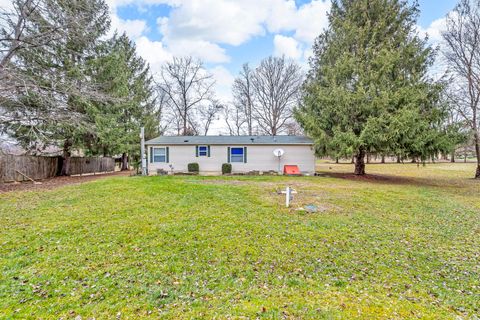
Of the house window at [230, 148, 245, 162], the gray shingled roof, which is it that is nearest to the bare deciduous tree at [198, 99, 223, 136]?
the gray shingled roof

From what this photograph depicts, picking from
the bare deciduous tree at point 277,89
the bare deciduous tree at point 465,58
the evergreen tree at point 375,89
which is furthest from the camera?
the bare deciduous tree at point 277,89

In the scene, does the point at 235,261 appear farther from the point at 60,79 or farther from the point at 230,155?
the point at 60,79

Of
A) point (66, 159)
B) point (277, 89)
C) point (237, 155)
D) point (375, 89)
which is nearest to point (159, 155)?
point (237, 155)

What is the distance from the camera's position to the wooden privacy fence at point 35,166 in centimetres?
1257

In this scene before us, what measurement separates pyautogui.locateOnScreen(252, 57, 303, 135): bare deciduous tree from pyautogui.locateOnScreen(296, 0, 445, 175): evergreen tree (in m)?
13.0

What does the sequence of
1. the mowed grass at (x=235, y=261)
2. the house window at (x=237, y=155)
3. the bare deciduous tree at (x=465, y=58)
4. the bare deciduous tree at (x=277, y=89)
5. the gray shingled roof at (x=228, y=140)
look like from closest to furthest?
the mowed grass at (x=235, y=261)
the bare deciduous tree at (x=465, y=58)
the gray shingled roof at (x=228, y=140)
the house window at (x=237, y=155)
the bare deciduous tree at (x=277, y=89)

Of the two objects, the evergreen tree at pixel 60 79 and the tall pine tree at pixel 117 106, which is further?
the tall pine tree at pixel 117 106

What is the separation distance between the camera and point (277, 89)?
29.7 metres

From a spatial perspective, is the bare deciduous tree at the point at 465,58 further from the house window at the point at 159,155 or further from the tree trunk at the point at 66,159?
the tree trunk at the point at 66,159

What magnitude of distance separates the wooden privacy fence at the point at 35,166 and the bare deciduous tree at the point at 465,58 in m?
25.8

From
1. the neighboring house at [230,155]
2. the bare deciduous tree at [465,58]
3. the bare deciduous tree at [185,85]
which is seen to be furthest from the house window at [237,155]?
the bare deciduous tree at [185,85]

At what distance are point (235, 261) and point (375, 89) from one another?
13.7m

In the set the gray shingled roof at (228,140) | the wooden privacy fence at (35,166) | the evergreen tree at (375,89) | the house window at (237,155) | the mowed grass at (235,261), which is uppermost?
the evergreen tree at (375,89)

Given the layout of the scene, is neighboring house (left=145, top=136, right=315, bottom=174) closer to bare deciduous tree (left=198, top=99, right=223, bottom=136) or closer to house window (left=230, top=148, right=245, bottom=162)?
house window (left=230, top=148, right=245, bottom=162)
